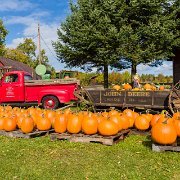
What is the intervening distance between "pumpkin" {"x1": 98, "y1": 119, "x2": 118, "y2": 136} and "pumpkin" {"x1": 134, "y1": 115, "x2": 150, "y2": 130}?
3.78 ft

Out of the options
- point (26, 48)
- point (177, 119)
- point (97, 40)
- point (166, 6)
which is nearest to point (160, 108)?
point (177, 119)

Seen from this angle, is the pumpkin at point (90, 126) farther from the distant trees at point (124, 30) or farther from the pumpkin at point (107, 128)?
the distant trees at point (124, 30)

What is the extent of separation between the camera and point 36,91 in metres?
15.7

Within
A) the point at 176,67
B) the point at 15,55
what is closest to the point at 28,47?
the point at 15,55

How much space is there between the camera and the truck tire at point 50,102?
50.7 feet

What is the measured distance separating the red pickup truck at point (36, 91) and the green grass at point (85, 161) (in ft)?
25.4

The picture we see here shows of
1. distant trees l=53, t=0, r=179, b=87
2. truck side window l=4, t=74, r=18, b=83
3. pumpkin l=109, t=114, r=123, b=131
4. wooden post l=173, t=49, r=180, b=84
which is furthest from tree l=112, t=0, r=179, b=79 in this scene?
pumpkin l=109, t=114, r=123, b=131

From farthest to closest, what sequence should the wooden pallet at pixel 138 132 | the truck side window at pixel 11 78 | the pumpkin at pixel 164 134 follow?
1. the truck side window at pixel 11 78
2. the wooden pallet at pixel 138 132
3. the pumpkin at pixel 164 134

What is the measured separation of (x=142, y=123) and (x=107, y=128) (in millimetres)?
1423

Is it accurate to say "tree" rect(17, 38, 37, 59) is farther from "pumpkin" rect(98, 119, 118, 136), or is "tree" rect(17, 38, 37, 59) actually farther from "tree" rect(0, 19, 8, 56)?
"pumpkin" rect(98, 119, 118, 136)

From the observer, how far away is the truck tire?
50.7 ft

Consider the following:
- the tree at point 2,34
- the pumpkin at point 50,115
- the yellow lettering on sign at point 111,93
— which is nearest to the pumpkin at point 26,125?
the pumpkin at point 50,115

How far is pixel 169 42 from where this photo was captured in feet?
69.8

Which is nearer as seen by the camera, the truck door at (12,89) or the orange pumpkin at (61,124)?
the orange pumpkin at (61,124)
